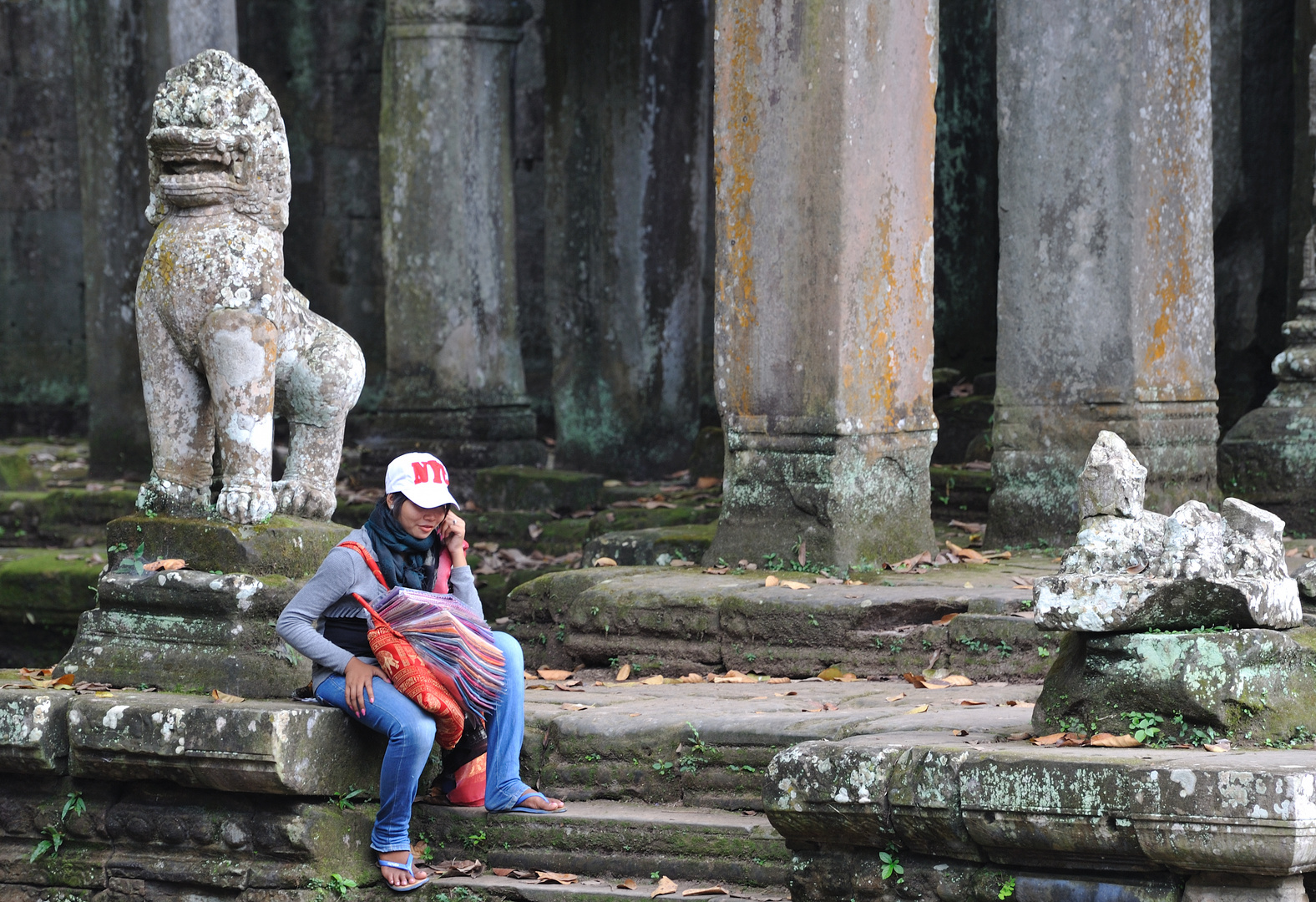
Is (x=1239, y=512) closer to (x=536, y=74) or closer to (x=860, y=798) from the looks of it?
(x=860, y=798)

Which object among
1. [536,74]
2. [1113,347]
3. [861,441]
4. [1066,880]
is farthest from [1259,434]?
[536,74]

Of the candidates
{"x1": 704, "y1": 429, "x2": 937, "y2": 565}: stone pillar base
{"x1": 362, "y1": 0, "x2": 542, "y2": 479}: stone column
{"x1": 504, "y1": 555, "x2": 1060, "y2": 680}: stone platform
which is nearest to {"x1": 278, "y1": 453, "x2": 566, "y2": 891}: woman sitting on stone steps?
{"x1": 504, "y1": 555, "x2": 1060, "y2": 680}: stone platform

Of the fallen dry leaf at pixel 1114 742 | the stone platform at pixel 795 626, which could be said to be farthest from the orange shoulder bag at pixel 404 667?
the fallen dry leaf at pixel 1114 742

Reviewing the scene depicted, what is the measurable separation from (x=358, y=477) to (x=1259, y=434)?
213 inches

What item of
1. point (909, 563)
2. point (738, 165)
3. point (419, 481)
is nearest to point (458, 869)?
point (419, 481)

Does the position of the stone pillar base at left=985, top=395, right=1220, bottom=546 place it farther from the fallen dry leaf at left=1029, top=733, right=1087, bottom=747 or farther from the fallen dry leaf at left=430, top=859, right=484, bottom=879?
the fallen dry leaf at left=430, top=859, right=484, bottom=879

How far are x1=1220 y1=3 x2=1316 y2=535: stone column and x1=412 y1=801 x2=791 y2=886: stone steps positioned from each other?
4244 millimetres

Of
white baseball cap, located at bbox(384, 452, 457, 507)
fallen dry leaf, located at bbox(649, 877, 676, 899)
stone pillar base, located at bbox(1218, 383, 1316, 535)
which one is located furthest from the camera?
stone pillar base, located at bbox(1218, 383, 1316, 535)

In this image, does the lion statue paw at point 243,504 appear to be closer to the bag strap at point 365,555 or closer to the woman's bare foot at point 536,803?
the bag strap at point 365,555

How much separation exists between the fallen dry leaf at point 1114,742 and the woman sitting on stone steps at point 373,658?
5.48 feet

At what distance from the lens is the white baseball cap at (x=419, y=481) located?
4976 millimetres

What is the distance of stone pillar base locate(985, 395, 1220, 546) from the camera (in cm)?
756

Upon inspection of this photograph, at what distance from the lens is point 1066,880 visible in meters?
4.04

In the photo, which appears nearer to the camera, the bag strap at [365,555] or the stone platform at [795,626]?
the bag strap at [365,555]
